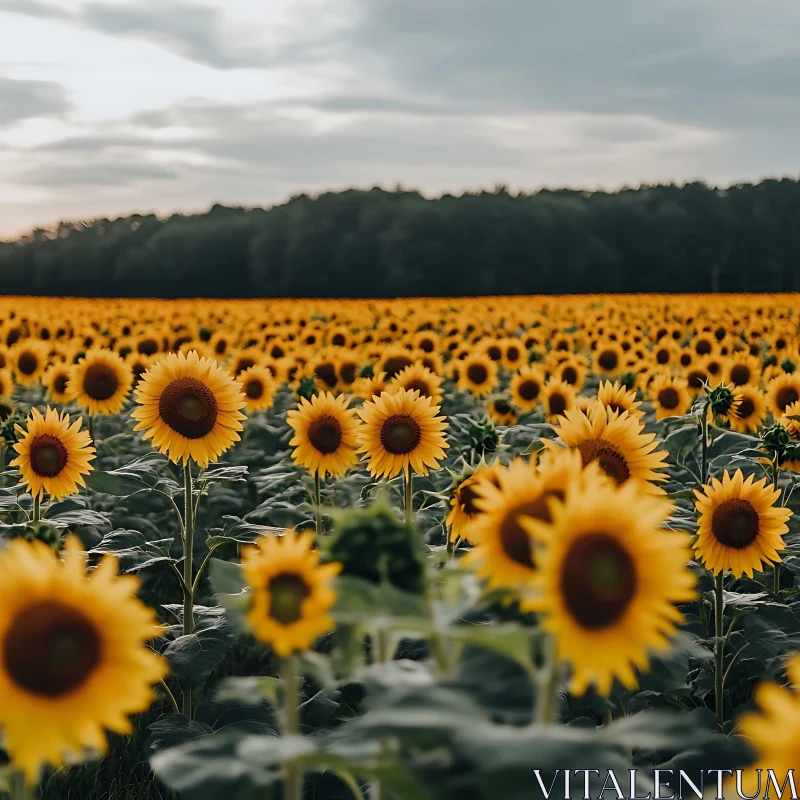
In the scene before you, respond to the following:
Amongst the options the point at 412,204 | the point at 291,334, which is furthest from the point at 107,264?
the point at 291,334

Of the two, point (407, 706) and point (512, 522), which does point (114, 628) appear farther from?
point (512, 522)

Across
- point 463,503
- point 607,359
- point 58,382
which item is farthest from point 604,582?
point 607,359

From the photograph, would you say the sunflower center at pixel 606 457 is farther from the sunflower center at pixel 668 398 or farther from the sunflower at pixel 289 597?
the sunflower center at pixel 668 398

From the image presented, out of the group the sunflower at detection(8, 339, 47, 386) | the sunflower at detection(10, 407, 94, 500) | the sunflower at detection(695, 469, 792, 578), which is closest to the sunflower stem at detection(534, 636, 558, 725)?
the sunflower at detection(695, 469, 792, 578)

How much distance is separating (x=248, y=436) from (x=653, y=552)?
6916 mm

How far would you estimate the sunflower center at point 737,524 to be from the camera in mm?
3578

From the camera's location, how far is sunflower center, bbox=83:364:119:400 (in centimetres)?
688

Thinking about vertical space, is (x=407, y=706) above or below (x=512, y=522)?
below

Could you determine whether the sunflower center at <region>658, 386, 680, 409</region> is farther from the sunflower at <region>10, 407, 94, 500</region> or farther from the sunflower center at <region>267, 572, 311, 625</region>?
the sunflower center at <region>267, 572, 311, 625</region>

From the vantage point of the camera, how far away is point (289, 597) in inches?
60.0

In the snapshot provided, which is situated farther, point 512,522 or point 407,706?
point 512,522

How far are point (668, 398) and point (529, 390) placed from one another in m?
1.21

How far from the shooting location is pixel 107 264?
204 ft

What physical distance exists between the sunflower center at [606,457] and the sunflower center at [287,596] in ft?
4.72
